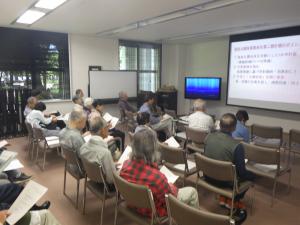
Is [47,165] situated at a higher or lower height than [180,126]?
lower

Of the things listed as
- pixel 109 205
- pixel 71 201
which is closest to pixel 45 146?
pixel 71 201

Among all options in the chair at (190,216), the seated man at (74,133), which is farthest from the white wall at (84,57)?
the chair at (190,216)

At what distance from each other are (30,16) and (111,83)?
3065mm

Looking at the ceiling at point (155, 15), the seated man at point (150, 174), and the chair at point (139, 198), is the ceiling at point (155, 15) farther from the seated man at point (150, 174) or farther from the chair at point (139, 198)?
the chair at point (139, 198)

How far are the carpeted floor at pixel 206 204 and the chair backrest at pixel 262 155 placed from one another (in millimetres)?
556

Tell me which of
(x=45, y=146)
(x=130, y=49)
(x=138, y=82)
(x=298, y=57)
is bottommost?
(x=45, y=146)

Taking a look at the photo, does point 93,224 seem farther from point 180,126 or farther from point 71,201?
point 180,126

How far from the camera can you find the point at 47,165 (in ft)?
13.3

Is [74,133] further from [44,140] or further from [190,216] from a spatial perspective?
Result: [190,216]

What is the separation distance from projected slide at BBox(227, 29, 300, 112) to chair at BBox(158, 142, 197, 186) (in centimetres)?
402

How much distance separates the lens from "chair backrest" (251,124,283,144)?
3916mm

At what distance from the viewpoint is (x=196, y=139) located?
358 centimetres

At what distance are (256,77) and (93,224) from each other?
535cm

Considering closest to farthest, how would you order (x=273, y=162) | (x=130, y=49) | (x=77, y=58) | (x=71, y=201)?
(x=273, y=162) < (x=71, y=201) < (x=77, y=58) < (x=130, y=49)
